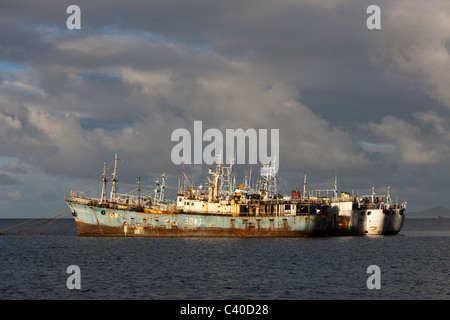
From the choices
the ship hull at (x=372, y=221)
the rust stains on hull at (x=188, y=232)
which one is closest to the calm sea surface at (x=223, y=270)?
the rust stains on hull at (x=188, y=232)

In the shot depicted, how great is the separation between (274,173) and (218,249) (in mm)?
38031

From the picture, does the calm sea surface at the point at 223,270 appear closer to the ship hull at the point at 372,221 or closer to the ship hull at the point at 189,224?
the ship hull at the point at 189,224

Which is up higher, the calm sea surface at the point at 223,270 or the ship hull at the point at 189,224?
the ship hull at the point at 189,224

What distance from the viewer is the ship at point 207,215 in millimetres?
95125

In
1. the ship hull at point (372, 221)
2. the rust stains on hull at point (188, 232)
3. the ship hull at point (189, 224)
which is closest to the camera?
the ship hull at point (189, 224)

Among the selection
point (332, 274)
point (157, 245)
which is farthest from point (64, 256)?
point (332, 274)

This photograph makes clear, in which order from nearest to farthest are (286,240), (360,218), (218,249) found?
(218,249)
(286,240)
(360,218)

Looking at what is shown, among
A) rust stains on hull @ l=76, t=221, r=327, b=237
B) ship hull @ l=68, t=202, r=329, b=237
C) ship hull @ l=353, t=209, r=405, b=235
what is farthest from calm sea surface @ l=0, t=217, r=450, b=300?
ship hull @ l=353, t=209, r=405, b=235

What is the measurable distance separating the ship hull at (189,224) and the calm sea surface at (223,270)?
16.1ft

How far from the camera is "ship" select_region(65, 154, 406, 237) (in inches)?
3745

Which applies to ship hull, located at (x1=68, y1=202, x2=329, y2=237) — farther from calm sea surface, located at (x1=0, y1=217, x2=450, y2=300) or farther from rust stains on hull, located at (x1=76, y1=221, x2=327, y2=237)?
calm sea surface, located at (x1=0, y1=217, x2=450, y2=300)

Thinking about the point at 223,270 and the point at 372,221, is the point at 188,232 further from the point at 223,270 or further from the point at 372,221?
the point at 372,221

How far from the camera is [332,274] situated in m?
56.6
